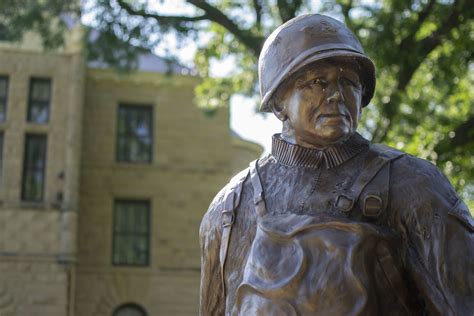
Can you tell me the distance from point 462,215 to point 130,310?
2509 cm

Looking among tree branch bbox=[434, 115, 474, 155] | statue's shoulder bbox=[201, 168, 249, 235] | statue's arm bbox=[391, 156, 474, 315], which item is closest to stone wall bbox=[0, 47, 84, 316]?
tree branch bbox=[434, 115, 474, 155]

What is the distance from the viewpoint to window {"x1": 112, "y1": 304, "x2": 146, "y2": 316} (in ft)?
87.7

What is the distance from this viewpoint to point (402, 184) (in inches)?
98.2

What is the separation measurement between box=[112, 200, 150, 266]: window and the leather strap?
970 inches

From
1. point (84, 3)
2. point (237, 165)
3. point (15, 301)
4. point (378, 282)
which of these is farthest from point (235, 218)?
point (237, 165)

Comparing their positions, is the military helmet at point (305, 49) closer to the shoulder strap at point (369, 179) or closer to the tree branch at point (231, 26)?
the shoulder strap at point (369, 179)

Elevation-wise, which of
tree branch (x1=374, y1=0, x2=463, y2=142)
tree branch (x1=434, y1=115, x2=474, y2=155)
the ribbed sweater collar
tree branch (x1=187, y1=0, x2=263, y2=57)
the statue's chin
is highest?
tree branch (x1=187, y1=0, x2=263, y2=57)

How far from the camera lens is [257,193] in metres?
2.72

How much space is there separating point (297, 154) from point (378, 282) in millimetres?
505

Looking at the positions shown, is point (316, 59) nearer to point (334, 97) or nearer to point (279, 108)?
point (334, 97)

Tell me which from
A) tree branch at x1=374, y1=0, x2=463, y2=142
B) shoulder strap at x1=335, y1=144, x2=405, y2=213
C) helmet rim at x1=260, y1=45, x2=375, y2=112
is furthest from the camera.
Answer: tree branch at x1=374, y1=0, x2=463, y2=142

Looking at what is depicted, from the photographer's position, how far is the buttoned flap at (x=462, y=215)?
2.41 m

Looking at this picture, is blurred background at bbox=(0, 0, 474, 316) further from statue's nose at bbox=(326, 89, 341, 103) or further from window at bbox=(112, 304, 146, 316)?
statue's nose at bbox=(326, 89, 341, 103)

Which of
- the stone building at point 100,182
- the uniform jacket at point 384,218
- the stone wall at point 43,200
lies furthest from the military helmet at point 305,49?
A: the stone wall at point 43,200
